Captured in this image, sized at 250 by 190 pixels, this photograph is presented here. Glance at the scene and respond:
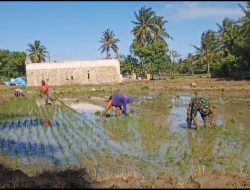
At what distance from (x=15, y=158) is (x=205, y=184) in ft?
15.3

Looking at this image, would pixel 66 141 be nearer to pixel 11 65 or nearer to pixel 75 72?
pixel 75 72

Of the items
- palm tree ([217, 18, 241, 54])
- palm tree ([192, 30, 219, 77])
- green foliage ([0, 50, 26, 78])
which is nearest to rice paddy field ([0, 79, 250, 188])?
palm tree ([217, 18, 241, 54])

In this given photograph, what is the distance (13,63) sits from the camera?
72.2 meters

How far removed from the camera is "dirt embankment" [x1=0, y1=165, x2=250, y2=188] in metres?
6.02

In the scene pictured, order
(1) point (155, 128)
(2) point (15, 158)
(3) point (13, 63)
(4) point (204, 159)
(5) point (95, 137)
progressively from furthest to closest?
(3) point (13, 63) < (1) point (155, 128) < (5) point (95, 137) < (2) point (15, 158) < (4) point (204, 159)

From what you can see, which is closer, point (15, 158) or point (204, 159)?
point (204, 159)

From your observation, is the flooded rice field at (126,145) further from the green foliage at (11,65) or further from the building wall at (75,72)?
the green foliage at (11,65)

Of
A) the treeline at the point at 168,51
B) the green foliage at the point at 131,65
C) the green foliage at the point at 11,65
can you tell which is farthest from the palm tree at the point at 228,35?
the green foliage at the point at 11,65

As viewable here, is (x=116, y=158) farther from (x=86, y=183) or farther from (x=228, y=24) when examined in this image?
(x=228, y=24)

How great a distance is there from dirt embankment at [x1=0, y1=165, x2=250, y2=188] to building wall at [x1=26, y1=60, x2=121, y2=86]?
43.1 metres

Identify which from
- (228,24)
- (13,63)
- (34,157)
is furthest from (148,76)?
(34,157)

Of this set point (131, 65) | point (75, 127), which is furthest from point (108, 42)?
point (75, 127)

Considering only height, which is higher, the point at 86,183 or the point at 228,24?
the point at 228,24

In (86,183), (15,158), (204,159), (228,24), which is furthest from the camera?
(228,24)
